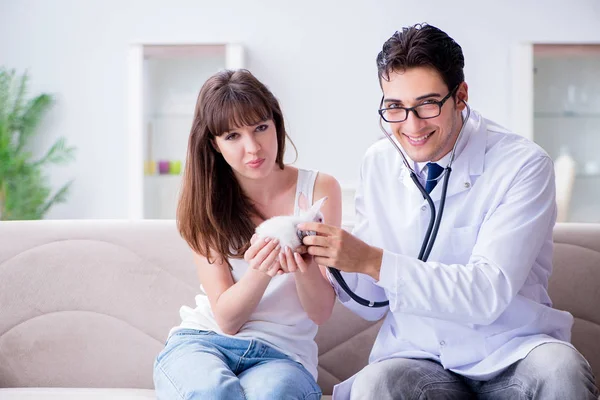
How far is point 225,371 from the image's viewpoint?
5.42 feet

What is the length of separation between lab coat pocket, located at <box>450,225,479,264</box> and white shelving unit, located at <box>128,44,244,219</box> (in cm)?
372

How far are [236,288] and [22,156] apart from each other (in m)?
4.04

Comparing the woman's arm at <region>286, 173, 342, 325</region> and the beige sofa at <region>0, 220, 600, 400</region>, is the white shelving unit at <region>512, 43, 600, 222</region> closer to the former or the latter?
the beige sofa at <region>0, 220, 600, 400</region>

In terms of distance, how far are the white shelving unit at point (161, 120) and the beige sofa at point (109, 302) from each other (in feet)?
9.95

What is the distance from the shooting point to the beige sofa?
2.05 meters

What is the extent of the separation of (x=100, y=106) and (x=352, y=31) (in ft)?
6.74

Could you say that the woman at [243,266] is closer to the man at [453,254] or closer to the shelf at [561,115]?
the man at [453,254]

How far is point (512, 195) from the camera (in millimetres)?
1594

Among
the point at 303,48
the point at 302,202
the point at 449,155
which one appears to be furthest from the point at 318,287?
the point at 303,48

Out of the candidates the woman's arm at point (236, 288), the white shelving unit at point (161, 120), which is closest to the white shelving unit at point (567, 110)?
the white shelving unit at point (161, 120)

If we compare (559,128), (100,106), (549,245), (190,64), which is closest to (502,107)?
(559,128)

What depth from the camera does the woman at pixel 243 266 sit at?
5.43ft

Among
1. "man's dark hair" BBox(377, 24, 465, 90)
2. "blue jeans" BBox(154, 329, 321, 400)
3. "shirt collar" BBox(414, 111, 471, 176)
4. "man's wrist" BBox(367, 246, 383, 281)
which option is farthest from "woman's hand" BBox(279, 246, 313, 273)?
"man's dark hair" BBox(377, 24, 465, 90)

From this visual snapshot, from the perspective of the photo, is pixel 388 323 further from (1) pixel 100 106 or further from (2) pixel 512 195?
(1) pixel 100 106
